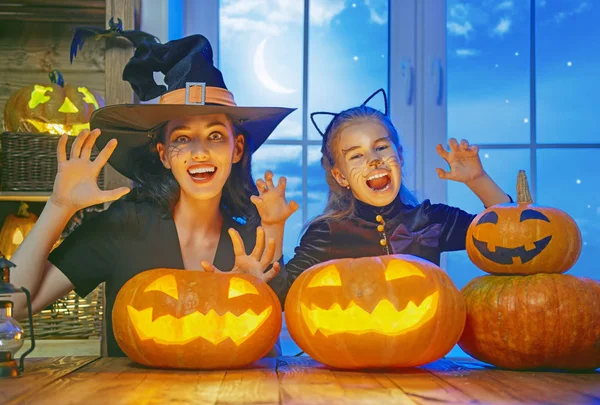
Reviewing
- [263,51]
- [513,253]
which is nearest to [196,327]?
[513,253]

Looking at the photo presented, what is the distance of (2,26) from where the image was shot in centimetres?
229

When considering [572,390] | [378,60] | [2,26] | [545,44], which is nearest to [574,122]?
[545,44]

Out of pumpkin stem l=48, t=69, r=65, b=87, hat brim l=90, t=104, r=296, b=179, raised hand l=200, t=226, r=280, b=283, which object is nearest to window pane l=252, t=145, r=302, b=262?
hat brim l=90, t=104, r=296, b=179

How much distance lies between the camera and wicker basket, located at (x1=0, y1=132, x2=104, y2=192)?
1.97 meters

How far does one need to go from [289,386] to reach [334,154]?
0.84 m

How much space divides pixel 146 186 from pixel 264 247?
0.41 m

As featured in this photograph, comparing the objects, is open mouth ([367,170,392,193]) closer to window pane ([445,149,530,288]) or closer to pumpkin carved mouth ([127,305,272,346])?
pumpkin carved mouth ([127,305,272,346])

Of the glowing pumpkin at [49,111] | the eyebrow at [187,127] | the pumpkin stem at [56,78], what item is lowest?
the eyebrow at [187,127]

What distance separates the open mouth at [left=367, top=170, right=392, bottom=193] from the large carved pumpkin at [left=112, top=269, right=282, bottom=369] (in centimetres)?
50

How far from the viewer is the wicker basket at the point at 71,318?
198 centimetres

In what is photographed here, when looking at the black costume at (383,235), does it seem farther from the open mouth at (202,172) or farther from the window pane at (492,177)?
the window pane at (492,177)

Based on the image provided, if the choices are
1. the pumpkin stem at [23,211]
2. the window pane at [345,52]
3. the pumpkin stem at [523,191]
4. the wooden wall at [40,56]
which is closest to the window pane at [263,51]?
the window pane at [345,52]

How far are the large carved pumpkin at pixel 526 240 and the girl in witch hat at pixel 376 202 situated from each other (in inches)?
13.1

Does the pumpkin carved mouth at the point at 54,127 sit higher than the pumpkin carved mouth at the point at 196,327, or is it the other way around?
the pumpkin carved mouth at the point at 54,127
